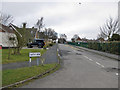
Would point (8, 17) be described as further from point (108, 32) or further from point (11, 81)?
point (108, 32)

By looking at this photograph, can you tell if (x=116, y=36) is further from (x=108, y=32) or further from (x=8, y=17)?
(x=8, y=17)

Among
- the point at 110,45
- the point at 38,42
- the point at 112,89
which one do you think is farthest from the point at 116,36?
the point at 112,89

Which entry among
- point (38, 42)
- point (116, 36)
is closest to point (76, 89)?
point (38, 42)

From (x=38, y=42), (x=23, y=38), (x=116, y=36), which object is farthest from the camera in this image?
(x=116, y=36)

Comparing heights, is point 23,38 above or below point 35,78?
above

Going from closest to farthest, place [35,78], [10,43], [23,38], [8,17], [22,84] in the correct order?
[22,84] → [35,78] → [10,43] → [23,38] → [8,17]

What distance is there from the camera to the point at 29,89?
203 inches

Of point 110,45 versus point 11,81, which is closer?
point 11,81

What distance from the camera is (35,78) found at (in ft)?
22.3

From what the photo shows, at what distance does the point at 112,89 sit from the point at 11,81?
450 cm

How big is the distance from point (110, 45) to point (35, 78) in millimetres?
19645

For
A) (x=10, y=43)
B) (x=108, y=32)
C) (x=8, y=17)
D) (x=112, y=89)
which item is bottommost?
(x=112, y=89)

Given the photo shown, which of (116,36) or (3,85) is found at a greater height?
(116,36)

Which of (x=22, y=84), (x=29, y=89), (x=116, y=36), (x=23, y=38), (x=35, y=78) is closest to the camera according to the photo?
(x=29, y=89)
